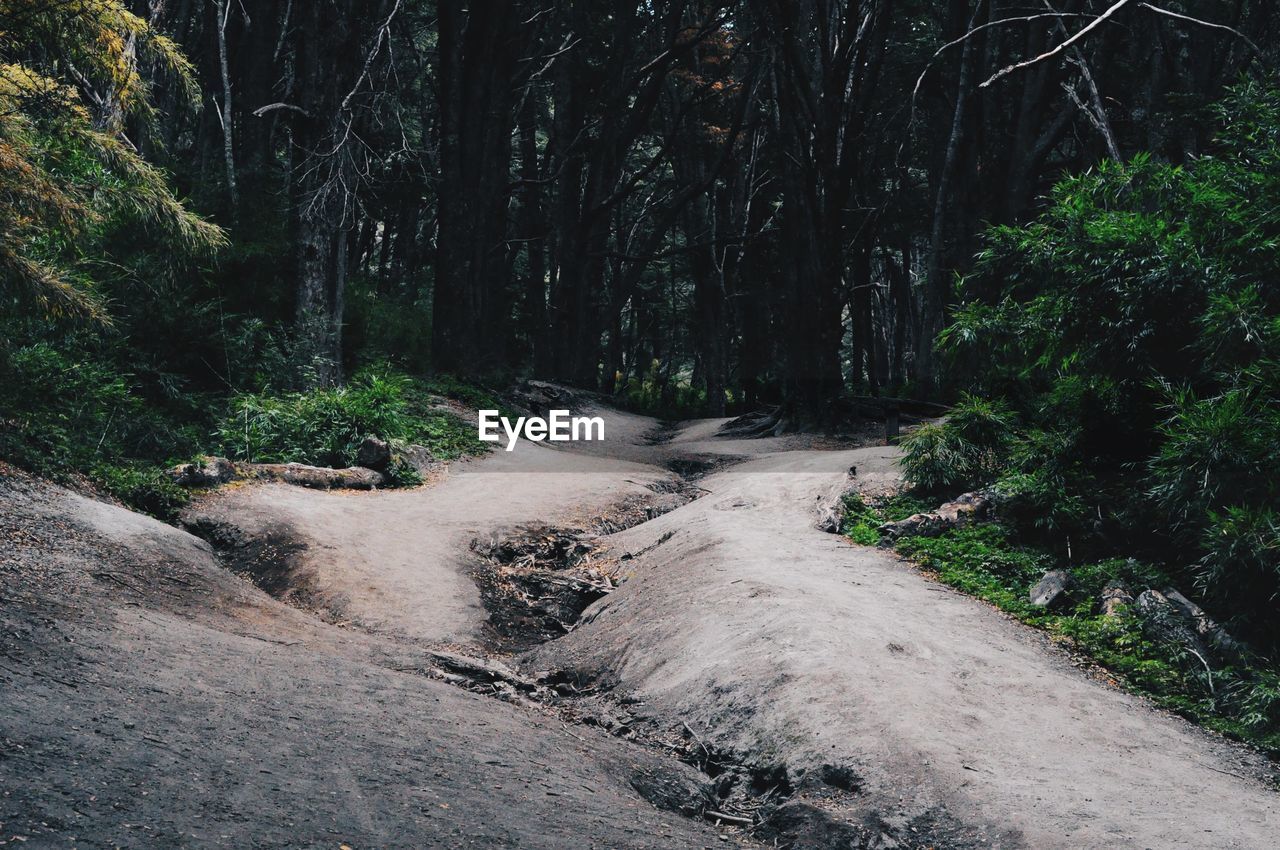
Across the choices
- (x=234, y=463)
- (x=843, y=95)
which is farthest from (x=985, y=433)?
(x=843, y=95)

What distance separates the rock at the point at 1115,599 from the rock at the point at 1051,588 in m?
0.29

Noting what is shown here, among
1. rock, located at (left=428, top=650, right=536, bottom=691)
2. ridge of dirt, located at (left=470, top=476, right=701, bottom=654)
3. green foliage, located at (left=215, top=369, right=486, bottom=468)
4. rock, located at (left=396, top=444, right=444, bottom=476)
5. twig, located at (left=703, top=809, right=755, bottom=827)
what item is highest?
green foliage, located at (left=215, top=369, right=486, bottom=468)

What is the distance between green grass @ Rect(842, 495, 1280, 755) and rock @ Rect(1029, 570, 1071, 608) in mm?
57

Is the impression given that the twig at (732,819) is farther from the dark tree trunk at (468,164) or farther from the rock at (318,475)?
the dark tree trunk at (468,164)

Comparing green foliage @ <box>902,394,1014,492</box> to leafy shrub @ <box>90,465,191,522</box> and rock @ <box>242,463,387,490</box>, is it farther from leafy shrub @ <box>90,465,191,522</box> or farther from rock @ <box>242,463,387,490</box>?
leafy shrub @ <box>90,465,191,522</box>

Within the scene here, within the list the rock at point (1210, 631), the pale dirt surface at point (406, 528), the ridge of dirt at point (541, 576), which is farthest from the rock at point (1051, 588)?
the pale dirt surface at point (406, 528)

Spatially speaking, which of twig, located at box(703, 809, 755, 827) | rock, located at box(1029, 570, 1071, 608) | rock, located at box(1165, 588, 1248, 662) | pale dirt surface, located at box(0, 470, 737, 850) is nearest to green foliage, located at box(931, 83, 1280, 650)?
rock, located at box(1165, 588, 1248, 662)

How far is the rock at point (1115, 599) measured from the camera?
7059 mm

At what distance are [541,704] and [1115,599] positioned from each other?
4.06m

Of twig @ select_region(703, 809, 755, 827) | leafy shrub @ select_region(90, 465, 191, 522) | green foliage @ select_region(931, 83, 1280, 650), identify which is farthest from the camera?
leafy shrub @ select_region(90, 465, 191, 522)

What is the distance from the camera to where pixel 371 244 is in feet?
124

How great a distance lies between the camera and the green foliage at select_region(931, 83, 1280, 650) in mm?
6496

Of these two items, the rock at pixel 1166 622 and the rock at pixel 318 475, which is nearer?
the rock at pixel 1166 622

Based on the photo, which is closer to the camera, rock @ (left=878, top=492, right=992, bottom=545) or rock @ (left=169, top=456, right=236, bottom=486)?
rock @ (left=878, top=492, right=992, bottom=545)
